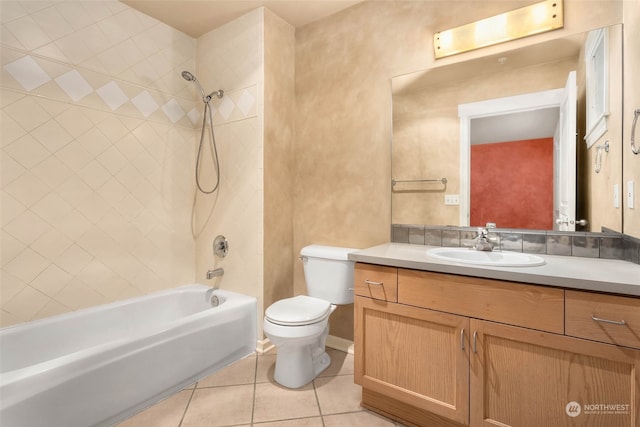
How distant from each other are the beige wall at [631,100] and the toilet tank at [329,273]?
134 centimetres

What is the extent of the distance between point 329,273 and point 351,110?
1167 millimetres

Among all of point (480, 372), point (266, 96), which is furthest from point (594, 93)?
point (266, 96)

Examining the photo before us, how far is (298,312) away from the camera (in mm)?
1840

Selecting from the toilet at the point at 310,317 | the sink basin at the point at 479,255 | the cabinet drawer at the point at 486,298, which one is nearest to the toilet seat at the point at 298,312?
the toilet at the point at 310,317

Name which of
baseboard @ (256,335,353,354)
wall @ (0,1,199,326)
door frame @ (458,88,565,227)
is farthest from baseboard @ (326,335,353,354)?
wall @ (0,1,199,326)

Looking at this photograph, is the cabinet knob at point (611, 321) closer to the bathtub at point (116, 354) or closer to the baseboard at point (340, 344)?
the baseboard at point (340, 344)

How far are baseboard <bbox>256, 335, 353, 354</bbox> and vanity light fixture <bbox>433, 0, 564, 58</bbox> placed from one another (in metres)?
2.01

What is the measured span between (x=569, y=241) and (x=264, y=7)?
→ 241 cm

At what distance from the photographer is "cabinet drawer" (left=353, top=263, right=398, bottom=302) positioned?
149 centimetres

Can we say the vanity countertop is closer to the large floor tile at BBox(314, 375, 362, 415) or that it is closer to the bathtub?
the large floor tile at BBox(314, 375, 362, 415)

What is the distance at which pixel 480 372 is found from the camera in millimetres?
1267

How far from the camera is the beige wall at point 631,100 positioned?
1276mm

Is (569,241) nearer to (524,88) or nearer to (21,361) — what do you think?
(524,88)

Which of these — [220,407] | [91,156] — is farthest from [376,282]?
[91,156]
